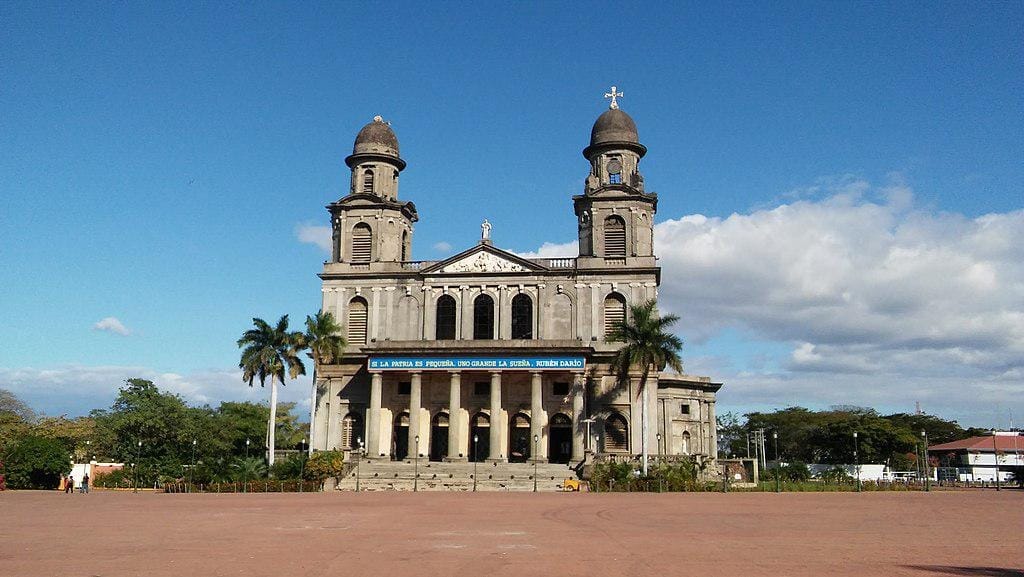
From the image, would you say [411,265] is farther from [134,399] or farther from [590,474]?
[134,399]

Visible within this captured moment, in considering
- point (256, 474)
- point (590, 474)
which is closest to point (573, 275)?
point (590, 474)

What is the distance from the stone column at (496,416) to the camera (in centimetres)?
5016

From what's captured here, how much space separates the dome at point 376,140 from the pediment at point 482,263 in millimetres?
9154

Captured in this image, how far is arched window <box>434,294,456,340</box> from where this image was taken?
55.6 m

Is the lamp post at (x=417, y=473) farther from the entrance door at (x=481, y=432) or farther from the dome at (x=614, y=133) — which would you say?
the dome at (x=614, y=133)

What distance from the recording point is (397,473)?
47.1m

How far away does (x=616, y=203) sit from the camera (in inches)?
2203

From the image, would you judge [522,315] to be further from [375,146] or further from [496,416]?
[375,146]

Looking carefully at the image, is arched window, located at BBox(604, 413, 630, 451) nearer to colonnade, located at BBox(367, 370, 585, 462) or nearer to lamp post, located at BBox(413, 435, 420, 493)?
colonnade, located at BBox(367, 370, 585, 462)

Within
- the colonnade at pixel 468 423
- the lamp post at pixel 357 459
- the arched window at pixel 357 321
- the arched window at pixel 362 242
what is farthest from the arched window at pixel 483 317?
the lamp post at pixel 357 459

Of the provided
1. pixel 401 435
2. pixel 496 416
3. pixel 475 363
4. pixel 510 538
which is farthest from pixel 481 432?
pixel 510 538

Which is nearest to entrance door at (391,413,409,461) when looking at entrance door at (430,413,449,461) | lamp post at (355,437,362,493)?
entrance door at (430,413,449,461)

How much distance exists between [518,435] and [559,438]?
8.27ft

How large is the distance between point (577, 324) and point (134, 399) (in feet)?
109
